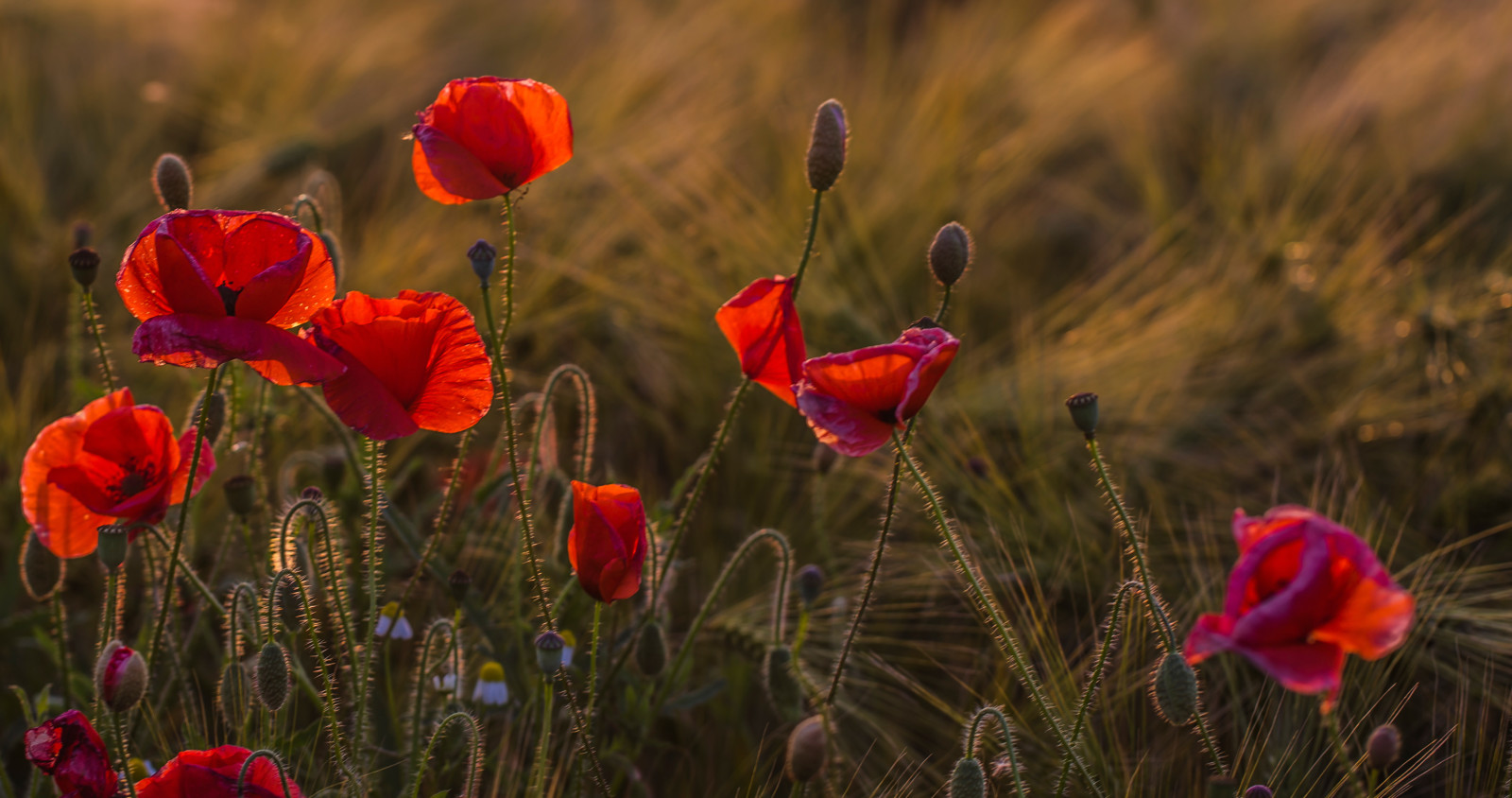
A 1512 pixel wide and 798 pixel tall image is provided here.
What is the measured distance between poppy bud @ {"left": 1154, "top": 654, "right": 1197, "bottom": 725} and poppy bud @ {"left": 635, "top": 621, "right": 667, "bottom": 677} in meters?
0.45

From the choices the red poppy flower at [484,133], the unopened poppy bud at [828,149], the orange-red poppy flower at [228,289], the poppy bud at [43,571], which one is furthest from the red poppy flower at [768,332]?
the poppy bud at [43,571]

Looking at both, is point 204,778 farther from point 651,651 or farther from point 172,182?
point 172,182

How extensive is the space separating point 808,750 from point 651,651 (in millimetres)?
252

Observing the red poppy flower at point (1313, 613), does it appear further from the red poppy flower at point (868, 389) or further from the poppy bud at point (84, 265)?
the poppy bud at point (84, 265)

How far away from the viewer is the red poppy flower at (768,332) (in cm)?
91

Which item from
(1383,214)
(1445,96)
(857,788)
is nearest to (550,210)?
(857,788)

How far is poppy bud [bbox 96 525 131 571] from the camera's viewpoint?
0.87 meters

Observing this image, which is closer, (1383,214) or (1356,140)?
(1383,214)

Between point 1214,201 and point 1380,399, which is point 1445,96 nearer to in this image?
point 1214,201

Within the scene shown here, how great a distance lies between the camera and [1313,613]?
625 mm

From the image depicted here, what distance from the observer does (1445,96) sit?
265 cm

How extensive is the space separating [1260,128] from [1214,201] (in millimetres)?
745

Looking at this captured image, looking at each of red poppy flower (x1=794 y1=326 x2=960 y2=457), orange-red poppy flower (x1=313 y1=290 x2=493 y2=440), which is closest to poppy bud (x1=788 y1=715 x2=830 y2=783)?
red poppy flower (x1=794 y1=326 x2=960 y2=457)

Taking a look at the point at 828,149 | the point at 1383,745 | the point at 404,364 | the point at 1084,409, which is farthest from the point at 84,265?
the point at 1383,745
